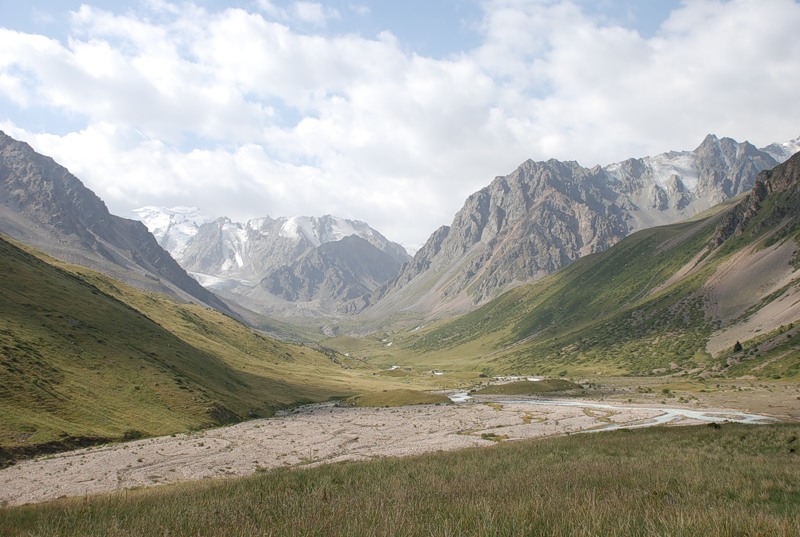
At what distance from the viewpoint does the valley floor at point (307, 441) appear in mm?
37500

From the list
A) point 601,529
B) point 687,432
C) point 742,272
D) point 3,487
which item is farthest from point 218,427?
point 742,272

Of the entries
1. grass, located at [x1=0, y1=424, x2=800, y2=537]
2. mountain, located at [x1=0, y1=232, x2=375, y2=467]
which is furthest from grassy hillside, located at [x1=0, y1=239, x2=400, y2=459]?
grass, located at [x1=0, y1=424, x2=800, y2=537]

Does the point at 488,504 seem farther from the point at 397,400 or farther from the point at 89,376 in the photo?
the point at 397,400

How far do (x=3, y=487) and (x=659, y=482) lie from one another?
41.9m

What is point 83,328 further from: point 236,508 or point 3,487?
point 236,508

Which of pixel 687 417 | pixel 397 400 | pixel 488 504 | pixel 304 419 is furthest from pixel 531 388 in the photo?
pixel 488 504

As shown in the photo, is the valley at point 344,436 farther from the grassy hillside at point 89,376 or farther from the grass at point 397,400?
the grass at point 397,400

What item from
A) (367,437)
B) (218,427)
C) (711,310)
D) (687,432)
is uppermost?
(711,310)

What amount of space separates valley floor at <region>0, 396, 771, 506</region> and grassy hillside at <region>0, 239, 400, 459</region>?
19.0ft

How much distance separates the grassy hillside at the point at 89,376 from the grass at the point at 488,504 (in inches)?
1614

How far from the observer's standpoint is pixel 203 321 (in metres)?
184

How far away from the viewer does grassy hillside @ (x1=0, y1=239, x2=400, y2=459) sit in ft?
171

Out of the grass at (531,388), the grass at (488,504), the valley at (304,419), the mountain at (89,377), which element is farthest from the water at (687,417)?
the mountain at (89,377)

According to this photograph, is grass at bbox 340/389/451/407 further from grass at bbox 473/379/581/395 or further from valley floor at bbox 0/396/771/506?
grass at bbox 473/379/581/395
